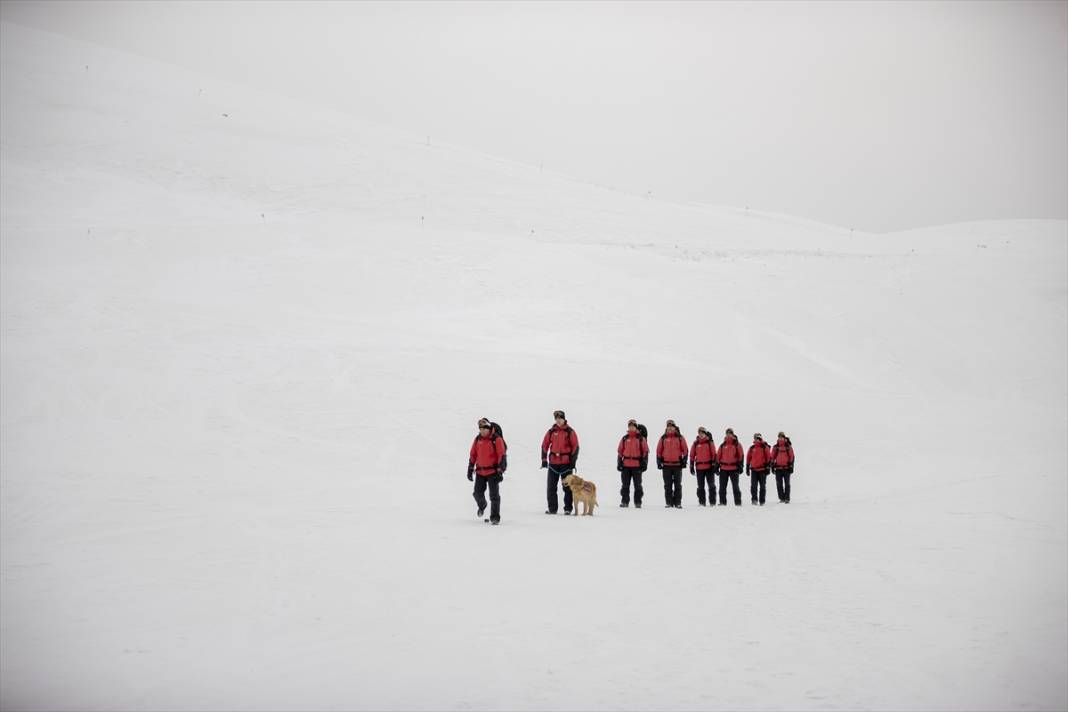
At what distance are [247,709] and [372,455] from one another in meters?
13.9

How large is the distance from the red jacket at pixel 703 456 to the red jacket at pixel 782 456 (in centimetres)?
124

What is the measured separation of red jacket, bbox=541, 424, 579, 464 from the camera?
1523 cm

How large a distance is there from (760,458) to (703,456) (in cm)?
130

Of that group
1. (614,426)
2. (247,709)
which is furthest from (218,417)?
(247,709)

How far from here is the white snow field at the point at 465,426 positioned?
6.62 m

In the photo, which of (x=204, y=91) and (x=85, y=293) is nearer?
(x=85, y=293)

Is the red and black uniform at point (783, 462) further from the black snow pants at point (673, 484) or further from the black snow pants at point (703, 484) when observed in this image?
the black snow pants at point (673, 484)

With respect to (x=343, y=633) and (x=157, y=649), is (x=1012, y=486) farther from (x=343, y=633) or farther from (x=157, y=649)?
(x=157, y=649)

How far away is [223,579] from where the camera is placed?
8906mm

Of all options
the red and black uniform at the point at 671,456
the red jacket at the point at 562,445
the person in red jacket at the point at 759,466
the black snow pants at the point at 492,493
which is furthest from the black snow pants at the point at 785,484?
the black snow pants at the point at 492,493

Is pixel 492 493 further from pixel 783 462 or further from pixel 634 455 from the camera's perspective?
pixel 783 462

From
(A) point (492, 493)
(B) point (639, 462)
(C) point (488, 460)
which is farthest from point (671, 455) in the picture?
(A) point (492, 493)

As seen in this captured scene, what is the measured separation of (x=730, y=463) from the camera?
57.1 feet

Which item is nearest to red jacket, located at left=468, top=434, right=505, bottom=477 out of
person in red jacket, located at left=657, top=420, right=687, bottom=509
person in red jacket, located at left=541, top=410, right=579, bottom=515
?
person in red jacket, located at left=541, top=410, right=579, bottom=515
